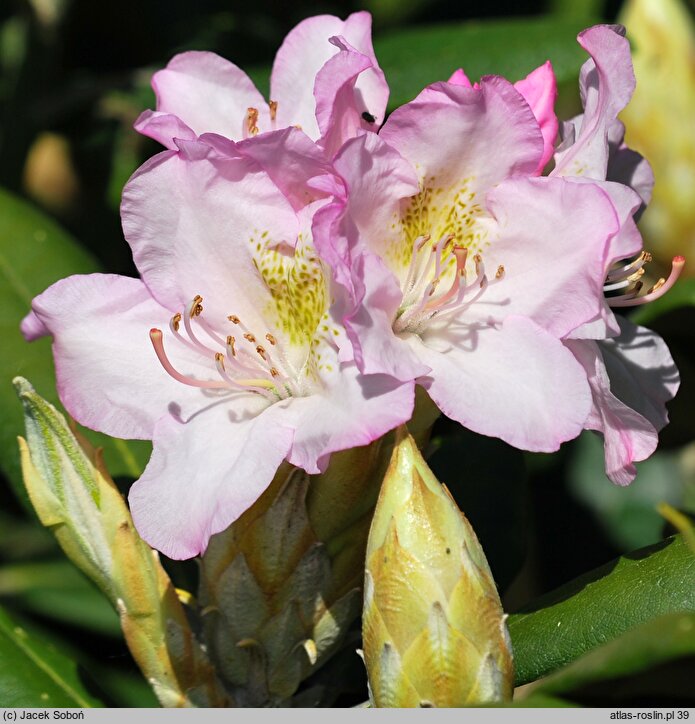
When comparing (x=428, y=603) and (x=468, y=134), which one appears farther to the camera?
(x=468, y=134)

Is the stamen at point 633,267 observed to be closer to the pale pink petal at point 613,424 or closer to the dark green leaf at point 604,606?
the pale pink petal at point 613,424

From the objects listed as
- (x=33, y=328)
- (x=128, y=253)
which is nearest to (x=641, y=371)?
(x=33, y=328)

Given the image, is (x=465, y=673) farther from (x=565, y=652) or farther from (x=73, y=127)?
(x=73, y=127)

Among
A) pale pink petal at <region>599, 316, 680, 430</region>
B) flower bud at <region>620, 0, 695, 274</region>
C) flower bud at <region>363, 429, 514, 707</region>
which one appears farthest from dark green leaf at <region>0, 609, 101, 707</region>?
flower bud at <region>620, 0, 695, 274</region>

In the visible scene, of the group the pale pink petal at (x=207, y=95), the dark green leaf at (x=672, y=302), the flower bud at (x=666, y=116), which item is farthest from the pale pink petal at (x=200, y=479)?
the flower bud at (x=666, y=116)

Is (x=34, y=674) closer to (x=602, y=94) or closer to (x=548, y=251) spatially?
(x=548, y=251)

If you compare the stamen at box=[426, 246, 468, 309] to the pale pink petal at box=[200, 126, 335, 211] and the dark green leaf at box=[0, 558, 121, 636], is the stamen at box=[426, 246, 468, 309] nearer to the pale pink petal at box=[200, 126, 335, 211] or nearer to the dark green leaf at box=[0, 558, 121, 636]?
the pale pink petal at box=[200, 126, 335, 211]
